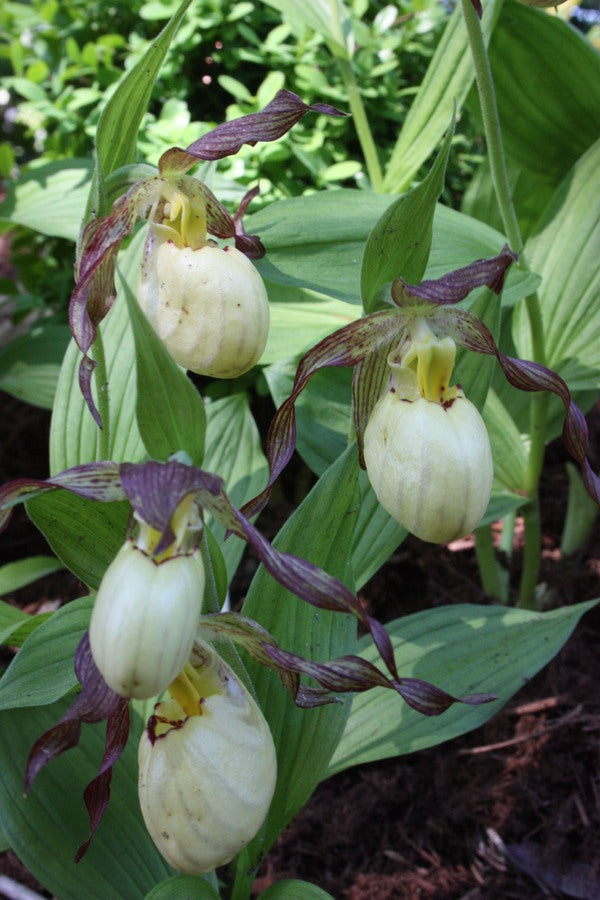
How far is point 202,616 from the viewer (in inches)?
34.7

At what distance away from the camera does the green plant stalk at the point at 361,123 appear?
67.2 inches

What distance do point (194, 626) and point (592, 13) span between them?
3.48 metres

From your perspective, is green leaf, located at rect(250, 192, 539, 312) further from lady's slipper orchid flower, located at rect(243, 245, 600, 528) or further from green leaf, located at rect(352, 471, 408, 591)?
green leaf, located at rect(352, 471, 408, 591)

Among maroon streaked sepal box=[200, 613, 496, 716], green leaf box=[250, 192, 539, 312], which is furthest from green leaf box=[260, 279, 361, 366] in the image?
maroon streaked sepal box=[200, 613, 496, 716]

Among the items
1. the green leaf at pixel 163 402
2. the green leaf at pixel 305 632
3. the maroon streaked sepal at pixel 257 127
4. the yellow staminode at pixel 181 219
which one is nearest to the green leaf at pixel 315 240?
the yellow staminode at pixel 181 219

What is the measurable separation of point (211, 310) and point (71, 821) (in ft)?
2.29

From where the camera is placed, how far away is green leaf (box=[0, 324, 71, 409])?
203 centimetres

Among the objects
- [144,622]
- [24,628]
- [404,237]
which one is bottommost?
[24,628]

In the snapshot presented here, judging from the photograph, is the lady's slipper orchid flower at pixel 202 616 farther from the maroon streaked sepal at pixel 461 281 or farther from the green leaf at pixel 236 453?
the green leaf at pixel 236 453

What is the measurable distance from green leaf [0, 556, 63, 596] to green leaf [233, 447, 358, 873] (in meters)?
0.95

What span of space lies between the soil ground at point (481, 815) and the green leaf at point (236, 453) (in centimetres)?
56

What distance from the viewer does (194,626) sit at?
2.21 feet

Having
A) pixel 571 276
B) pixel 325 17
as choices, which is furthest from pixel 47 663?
pixel 325 17

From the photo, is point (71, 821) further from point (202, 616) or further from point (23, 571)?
point (23, 571)
